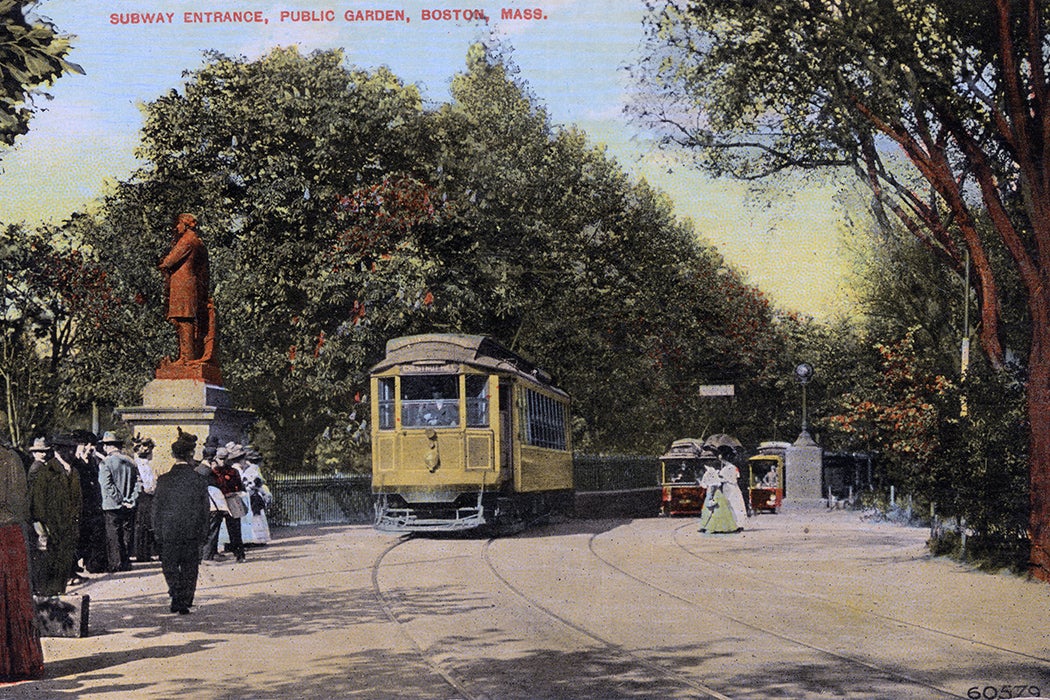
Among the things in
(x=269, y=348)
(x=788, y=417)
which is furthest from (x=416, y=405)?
(x=788, y=417)

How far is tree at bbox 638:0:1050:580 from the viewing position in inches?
646

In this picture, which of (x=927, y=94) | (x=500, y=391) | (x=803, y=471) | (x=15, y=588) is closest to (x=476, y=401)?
(x=500, y=391)

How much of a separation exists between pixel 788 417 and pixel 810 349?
2823 millimetres

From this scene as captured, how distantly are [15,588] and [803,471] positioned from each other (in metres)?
34.7

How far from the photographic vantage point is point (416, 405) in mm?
25672

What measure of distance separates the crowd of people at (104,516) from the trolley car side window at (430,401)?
2.95m

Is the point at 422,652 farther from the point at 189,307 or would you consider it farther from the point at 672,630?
the point at 189,307

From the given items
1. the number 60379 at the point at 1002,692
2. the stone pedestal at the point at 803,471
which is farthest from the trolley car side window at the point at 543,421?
the number 60379 at the point at 1002,692

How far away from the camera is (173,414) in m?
22.3

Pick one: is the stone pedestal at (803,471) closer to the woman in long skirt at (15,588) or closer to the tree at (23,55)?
the woman in long skirt at (15,588)

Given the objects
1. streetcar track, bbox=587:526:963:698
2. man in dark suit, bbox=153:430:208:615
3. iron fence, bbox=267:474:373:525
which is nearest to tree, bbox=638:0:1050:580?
streetcar track, bbox=587:526:963:698

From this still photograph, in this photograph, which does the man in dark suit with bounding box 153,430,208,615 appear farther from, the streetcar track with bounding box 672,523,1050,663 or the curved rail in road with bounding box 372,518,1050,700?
the streetcar track with bounding box 672,523,1050,663

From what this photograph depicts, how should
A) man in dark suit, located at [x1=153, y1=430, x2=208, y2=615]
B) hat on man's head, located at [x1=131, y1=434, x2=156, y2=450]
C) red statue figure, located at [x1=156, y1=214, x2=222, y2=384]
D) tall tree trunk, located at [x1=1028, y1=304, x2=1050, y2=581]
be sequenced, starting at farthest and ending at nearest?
1. red statue figure, located at [x1=156, y1=214, x2=222, y2=384]
2. hat on man's head, located at [x1=131, y1=434, x2=156, y2=450]
3. tall tree trunk, located at [x1=1028, y1=304, x2=1050, y2=581]
4. man in dark suit, located at [x1=153, y1=430, x2=208, y2=615]

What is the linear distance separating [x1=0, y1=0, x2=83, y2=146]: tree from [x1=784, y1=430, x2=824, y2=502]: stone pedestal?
34409mm
